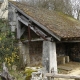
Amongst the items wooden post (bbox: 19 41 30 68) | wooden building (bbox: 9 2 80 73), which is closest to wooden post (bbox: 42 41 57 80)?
wooden building (bbox: 9 2 80 73)

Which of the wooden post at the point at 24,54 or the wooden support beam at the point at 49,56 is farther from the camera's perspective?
the wooden post at the point at 24,54

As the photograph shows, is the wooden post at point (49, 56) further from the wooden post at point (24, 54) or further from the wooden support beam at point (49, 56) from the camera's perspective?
the wooden post at point (24, 54)

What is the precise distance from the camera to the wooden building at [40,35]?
8602 millimetres

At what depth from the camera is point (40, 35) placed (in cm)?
883

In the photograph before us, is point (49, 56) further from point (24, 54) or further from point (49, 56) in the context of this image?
point (24, 54)

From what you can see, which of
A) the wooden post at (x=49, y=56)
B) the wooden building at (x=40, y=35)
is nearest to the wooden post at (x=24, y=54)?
the wooden building at (x=40, y=35)

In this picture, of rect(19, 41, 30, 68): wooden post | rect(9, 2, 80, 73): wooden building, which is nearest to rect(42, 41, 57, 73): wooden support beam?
rect(9, 2, 80, 73): wooden building

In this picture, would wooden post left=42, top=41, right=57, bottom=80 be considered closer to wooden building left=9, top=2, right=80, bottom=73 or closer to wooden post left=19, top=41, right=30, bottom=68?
wooden building left=9, top=2, right=80, bottom=73

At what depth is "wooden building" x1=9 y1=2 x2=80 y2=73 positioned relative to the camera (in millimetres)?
8602

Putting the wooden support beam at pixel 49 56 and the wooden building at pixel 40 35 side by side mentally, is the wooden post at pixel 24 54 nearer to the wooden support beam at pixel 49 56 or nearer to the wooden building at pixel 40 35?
the wooden building at pixel 40 35

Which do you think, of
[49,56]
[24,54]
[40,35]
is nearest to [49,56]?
[49,56]

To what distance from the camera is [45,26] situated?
27.8 ft

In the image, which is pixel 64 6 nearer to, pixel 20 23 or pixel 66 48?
pixel 66 48

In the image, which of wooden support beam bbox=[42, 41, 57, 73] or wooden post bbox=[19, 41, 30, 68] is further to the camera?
wooden post bbox=[19, 41, 30, 68]
